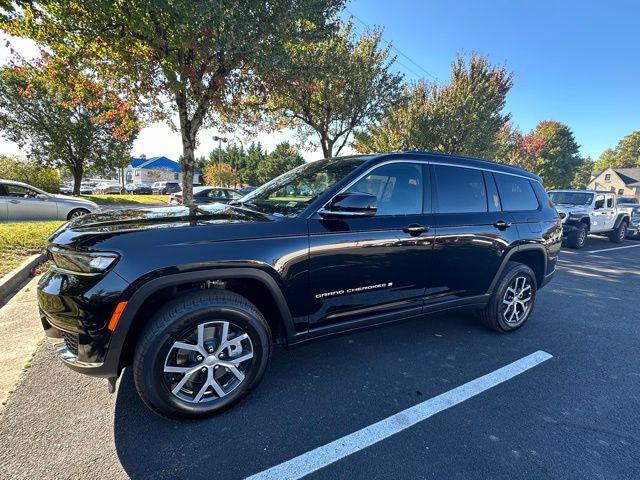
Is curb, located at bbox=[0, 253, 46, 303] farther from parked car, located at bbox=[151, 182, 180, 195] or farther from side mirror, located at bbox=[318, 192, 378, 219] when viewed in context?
parked car, located at bbox=[151, 182, 180, 195]

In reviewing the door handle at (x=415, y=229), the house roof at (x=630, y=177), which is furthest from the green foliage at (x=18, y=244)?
the house roof at (x=630, y=177)

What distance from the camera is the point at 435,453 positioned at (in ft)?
6.76

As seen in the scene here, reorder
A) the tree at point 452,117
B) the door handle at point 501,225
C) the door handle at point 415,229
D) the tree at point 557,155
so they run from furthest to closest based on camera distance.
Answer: the tree at point 557,155 → the tree at point 452,117 → the door handle at point 501,225 → the door handle at point 415,229

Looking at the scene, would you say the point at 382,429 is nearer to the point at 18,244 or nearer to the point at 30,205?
the point at 18,244

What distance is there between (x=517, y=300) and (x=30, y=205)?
12660 millimetres

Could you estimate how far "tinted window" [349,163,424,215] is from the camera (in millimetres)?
2934

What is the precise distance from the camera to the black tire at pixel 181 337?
2049mm

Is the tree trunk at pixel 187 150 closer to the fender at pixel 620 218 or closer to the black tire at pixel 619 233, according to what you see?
the fender at pixel 620 218

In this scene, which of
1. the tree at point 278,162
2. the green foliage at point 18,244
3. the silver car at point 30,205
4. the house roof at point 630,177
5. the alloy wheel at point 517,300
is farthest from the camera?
the house roof at point 630,177

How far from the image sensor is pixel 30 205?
32.2 feet

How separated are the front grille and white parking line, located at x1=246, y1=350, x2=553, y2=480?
4.42 feet

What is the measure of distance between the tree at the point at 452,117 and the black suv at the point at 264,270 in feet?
40.5

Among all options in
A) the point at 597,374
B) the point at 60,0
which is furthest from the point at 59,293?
the point at 60,0

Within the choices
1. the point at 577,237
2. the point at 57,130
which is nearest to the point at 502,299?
the point at 577,237
